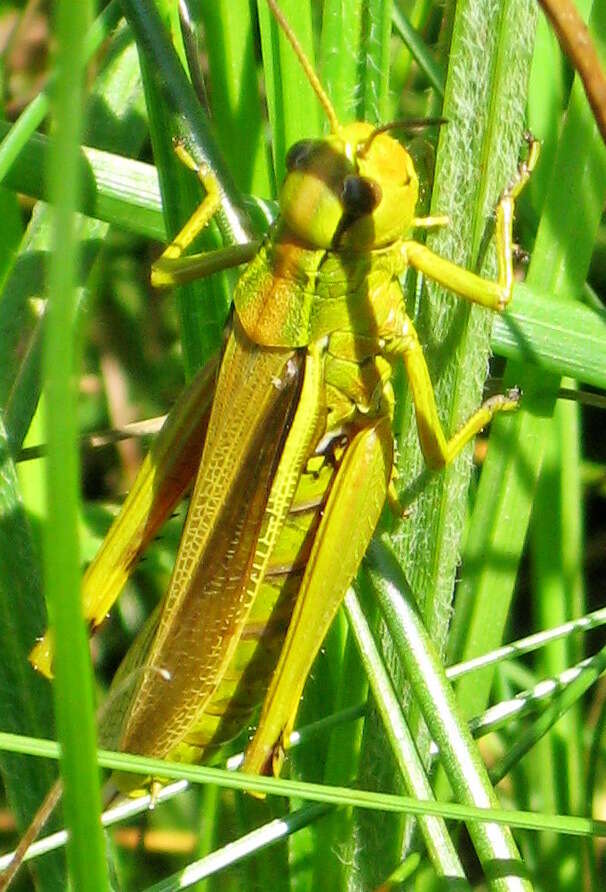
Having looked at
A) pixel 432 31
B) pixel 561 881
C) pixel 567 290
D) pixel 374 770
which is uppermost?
pixel 432 31

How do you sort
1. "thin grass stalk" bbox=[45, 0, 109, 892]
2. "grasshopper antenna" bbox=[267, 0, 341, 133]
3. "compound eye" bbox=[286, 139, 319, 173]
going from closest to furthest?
"thin grass stalk" bbox=[45, 0, 109, 892] < "grasshopper antenna" bbox=[267, 0, 341, 133] < "compound eye" bbox=[286, 139, 319, 173]

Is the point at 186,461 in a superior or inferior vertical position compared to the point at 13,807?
superior

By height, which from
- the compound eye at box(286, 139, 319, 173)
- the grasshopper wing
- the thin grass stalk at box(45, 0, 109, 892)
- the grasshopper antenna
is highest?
the grasshopper antenna

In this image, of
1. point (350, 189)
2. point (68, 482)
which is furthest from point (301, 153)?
point (68, 482)

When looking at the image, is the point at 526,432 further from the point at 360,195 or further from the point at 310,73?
the point at 310,73

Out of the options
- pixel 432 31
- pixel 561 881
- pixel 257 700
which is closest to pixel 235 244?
pixel 257 700

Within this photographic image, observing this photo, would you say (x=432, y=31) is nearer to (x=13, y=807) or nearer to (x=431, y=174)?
(x=431, y=174)

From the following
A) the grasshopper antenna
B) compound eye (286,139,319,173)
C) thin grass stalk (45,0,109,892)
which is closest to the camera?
thin grass stalk (45,0,109,892)

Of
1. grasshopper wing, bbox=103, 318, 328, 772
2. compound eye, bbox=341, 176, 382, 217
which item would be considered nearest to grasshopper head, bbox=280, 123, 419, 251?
compound eye, bbox=341, 176, 382, 217

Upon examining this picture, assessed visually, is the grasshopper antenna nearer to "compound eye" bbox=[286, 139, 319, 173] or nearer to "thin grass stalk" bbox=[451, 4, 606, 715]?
"compound eye" bbox=[286, 139, 319, 173]
